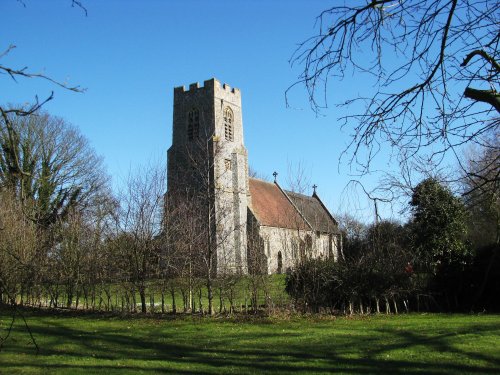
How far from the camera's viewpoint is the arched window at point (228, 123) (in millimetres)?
38625

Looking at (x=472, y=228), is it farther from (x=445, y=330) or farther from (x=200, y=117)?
(x=200, y=117)

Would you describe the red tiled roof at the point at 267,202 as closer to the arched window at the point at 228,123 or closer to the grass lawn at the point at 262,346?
the arched window at the point at 228,123

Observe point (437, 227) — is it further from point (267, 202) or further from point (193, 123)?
point (267, 202)

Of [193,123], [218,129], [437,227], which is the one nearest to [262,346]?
[437,227]

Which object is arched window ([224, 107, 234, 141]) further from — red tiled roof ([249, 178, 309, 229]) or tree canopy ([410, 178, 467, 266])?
tree canopy ([410, 178, 467, 266])

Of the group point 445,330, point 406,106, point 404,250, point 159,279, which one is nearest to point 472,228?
point 404,250

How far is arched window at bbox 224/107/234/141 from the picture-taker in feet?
127

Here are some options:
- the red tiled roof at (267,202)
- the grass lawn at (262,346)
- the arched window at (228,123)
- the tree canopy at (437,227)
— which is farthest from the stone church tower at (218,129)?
the grass lawn at (262,346)

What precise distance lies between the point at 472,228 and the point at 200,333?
1741 centimetres

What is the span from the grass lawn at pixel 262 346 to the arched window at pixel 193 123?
26354mm

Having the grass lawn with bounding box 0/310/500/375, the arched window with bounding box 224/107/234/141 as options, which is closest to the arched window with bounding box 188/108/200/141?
the arched window with bounding box 224/107/234/141

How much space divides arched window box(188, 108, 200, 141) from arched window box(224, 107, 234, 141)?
2.35m

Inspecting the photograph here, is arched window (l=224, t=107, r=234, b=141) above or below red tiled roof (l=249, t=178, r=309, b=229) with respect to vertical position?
above

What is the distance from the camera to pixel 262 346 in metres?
8.95
